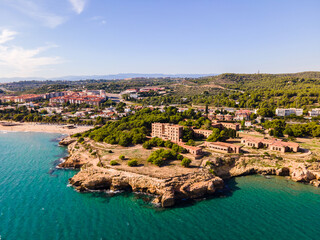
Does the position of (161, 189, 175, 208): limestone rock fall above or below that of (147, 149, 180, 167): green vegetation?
below

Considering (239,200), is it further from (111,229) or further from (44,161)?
(44,161)

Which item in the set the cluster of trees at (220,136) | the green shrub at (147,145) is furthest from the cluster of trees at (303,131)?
the green shrub at (147,145)

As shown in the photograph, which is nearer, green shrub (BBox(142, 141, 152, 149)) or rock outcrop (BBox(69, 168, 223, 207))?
rock outcrop (BBox(69, 168, 223, 207))

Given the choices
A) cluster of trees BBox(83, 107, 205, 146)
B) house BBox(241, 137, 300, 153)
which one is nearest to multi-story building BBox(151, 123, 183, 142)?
cluster of trees BBox(83, 107, 205, 146)

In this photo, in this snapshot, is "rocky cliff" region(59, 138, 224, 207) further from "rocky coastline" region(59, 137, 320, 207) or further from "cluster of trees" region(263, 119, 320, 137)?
"cluster of trees" region(263, 119, 320, 137)

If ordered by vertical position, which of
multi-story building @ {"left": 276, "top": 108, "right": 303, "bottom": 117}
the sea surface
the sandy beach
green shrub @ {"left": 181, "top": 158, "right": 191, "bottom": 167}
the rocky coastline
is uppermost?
multi-story building @ {"left": 276, "top": 108, "right": 303, "bottom": 117}

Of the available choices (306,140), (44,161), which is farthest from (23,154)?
(306,140)
